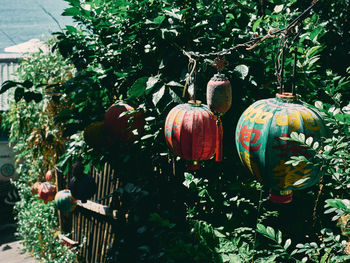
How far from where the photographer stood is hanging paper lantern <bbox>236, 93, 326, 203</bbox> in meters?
1.22

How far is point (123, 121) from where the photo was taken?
2307 mm

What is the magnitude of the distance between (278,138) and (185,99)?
3.53ft

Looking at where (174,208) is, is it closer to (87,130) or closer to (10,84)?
(87,130)

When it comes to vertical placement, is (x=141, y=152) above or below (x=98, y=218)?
above

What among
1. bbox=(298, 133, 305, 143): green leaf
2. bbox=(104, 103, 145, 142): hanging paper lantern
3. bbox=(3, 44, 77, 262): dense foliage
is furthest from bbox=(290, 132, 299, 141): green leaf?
bbox=(3, 44, 77, 262): dense foliage

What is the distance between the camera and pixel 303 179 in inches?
50.1

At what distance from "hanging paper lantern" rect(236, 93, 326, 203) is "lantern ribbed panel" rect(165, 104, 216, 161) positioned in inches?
14.8

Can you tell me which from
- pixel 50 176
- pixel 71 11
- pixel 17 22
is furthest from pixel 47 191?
pixel 17 22

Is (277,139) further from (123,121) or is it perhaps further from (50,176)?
(50,176)

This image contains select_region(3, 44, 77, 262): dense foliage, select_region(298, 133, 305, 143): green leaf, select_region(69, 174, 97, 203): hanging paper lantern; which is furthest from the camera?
select_region(3, 44, 77, 262): dense foliage

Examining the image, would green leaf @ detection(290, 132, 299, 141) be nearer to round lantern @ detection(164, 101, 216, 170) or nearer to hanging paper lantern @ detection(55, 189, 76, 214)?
round lantern @ detection(164, 101, 216, 170)

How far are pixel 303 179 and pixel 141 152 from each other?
1.73 metres

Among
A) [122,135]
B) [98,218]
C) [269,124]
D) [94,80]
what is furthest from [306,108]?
[98,218]

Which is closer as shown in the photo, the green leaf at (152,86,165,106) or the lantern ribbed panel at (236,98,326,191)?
the lantern ribbed panel at (236,98,326,191)
